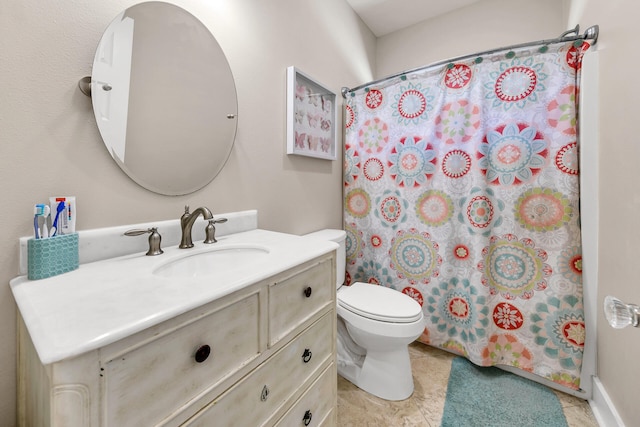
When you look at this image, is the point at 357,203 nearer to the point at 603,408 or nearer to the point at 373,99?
the point at 373,99

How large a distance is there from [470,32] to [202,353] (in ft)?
8.81

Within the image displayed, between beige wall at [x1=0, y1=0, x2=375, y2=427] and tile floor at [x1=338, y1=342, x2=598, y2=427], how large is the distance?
958 mm

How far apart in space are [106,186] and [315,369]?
0.93m

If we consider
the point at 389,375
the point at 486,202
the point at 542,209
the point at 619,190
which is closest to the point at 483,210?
the point at 486,202

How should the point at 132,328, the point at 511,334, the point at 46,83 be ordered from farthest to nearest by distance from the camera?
the point at 511,334 → the point at 46,83 → the point at 132,328

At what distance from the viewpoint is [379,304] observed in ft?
4.57

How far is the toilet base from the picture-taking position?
1363 mm

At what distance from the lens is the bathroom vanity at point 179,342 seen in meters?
0.41

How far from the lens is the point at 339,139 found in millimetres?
2029

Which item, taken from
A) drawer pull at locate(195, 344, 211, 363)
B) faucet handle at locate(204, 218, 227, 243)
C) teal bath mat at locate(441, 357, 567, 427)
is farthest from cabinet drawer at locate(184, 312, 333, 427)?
teal bath mat at locate(441, 357, 567, 427)

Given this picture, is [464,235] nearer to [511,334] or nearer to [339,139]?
[511,334]

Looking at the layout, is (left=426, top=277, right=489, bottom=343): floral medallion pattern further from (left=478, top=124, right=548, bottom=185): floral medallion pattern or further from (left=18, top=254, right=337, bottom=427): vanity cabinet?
(left=18, top=254, right=337, bottom=427): vanity cabinet

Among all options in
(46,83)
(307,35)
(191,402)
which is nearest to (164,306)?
(191,402)

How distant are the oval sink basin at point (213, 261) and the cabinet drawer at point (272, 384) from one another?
31 centimetres
